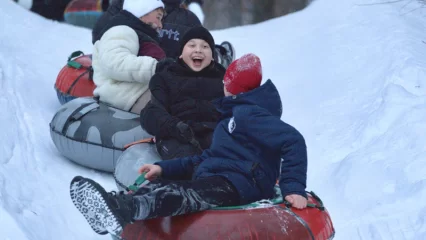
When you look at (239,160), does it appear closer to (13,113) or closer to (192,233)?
(192,233)

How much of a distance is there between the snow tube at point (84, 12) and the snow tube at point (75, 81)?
7022 millimetres

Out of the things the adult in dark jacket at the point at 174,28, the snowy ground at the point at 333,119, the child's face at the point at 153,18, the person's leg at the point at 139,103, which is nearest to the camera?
the snowy ground at the point at 333,119

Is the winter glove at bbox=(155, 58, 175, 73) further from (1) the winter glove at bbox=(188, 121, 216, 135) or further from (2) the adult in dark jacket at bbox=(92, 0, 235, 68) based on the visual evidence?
(2) the adult in dark jacket at bbox=(92, 0, 235, 68)

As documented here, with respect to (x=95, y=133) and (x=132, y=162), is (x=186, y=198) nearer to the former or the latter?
(x=132, y=162)

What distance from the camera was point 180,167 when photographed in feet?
11.2

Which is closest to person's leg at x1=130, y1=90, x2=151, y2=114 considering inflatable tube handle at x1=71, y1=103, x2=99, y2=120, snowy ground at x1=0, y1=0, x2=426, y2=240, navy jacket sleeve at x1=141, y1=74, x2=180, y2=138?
inflatable tube handle at x1=71, y1=103, x2=99, y2=120

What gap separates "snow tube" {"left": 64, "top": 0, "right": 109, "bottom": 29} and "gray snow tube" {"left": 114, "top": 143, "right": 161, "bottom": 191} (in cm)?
934

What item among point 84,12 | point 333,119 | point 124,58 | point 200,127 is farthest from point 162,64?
point 84,12

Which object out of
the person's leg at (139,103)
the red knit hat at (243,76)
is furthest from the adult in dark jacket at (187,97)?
the red knit hat at (243,76)

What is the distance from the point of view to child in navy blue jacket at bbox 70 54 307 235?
2.85 metres

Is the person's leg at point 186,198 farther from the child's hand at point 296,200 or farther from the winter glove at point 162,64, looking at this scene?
the winter glove at point 162,64

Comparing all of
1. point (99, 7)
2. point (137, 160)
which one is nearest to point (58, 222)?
point (137, 160)

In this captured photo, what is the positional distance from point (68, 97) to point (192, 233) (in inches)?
139

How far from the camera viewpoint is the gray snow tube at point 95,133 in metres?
4.77
